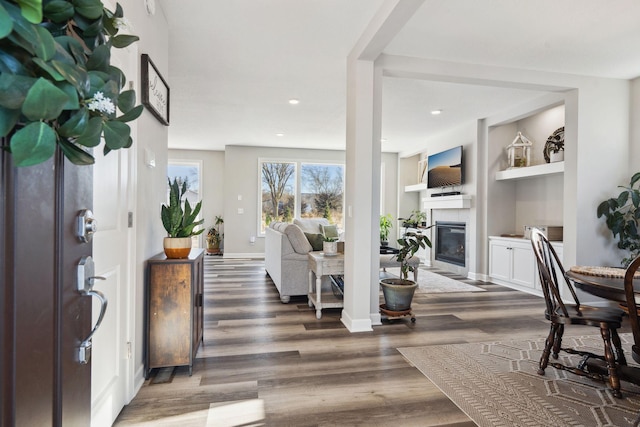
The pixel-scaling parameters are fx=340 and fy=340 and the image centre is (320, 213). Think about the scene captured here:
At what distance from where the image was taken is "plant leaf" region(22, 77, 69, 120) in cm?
44

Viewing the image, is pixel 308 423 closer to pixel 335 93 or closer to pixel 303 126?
pixel 335 93

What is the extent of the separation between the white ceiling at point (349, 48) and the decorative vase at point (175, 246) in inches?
66.4

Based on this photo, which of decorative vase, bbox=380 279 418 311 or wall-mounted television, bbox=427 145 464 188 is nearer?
decorative vase, bbox=380 279 418 311

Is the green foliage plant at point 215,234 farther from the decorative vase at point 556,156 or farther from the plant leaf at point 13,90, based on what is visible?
the plant leaf at point 13,90

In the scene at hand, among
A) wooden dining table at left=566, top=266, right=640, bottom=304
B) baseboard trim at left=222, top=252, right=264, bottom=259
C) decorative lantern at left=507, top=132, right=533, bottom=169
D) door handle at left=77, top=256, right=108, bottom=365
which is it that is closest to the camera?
door handle at left=77, top=256, right=108, bottom=365

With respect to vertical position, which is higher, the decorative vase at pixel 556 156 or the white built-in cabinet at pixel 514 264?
the decorative vase at pixel 556 156

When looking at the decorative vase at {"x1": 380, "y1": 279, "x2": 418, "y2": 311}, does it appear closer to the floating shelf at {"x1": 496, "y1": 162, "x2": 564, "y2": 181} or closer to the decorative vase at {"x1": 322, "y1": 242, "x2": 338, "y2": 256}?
the decorative vase at {"x1": 322, "y1": 242, "x2": 338, "y2": 256}

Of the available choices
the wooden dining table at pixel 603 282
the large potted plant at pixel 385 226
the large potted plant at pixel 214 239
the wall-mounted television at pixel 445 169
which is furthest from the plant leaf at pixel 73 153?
the large potted plant at pixel 214 239

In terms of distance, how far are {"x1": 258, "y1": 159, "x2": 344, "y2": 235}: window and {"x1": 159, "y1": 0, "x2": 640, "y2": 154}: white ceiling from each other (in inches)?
107

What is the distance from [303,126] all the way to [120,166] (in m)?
4.47

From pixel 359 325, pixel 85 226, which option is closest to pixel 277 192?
pixel 359 325

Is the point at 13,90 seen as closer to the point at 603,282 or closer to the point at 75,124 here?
the point at 75,124

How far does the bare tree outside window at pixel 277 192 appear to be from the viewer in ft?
25.7

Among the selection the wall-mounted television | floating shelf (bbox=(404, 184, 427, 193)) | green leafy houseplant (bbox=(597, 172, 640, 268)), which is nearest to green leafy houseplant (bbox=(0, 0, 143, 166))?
green leafy houseplant (bbox=(597, 172, 640, 268))
